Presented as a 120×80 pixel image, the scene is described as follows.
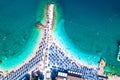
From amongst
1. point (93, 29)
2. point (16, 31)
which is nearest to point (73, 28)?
point (93, 29)

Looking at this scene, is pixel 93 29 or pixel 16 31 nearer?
pixel 16 31

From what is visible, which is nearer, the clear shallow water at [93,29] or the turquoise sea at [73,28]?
the turquoise sea at [73,28]

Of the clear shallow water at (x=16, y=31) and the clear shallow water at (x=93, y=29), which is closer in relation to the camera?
the clear shallow water at (x=16, y=31)

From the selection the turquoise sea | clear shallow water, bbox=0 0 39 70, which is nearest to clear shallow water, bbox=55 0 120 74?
the turquoise sea

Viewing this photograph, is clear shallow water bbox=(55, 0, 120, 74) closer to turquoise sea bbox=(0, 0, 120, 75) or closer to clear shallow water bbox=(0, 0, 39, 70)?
turquoise sea bbox=(0, 0, 120, 75)

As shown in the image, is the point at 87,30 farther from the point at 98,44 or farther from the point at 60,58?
the point at 60,58

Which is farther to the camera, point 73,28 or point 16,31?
point 73,28

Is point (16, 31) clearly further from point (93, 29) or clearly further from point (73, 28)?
point (93, 29)

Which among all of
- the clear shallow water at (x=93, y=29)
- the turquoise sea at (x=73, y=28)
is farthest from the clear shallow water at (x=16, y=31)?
the clear shallow water at (x=93, y=29)

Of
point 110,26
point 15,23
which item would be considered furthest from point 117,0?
point 15,23

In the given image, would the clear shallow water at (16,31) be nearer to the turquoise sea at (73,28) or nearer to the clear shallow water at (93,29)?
the turquoise sea at (73,28)
